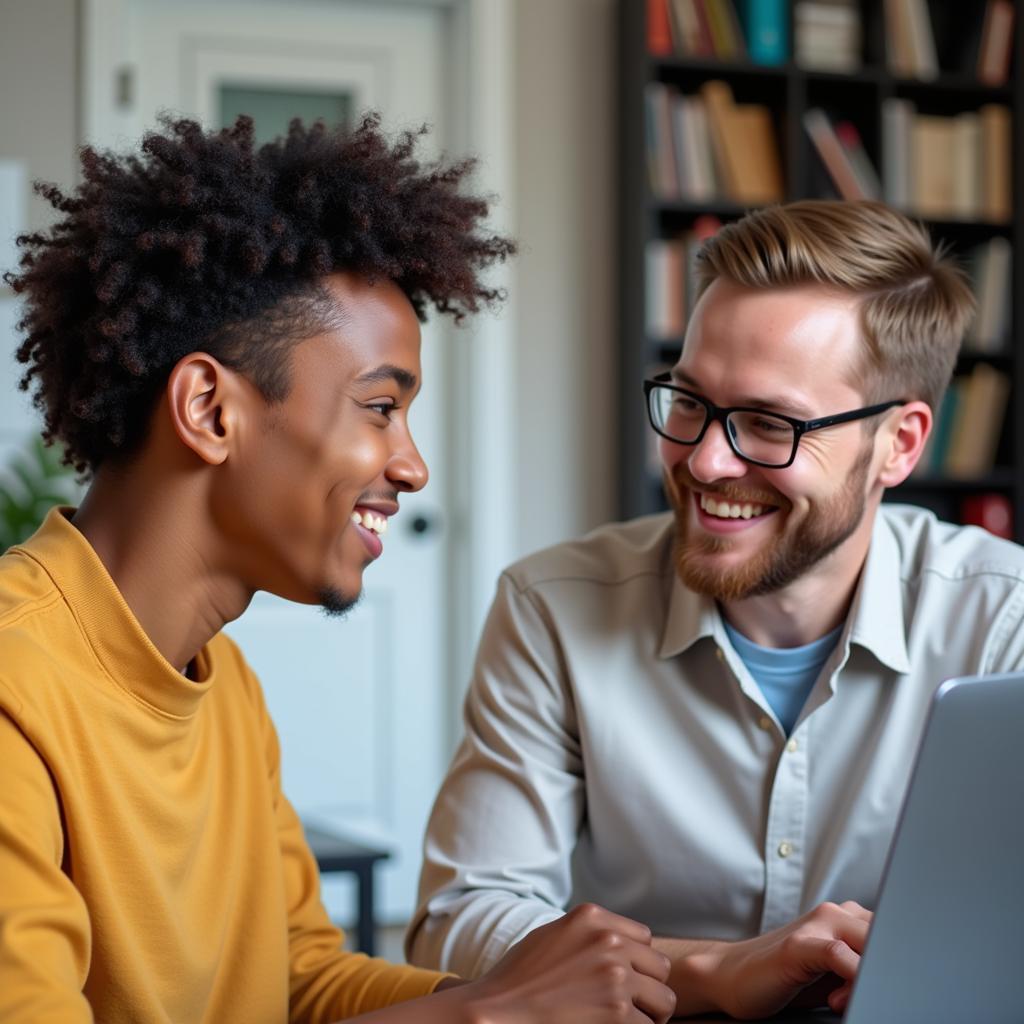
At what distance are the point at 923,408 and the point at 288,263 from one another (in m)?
0.80

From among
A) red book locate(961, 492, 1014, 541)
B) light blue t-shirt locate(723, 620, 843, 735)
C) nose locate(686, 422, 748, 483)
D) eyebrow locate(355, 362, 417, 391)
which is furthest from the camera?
red book locate(961, 492, 1014, 541)

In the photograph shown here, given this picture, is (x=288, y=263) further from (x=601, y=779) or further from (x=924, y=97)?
(x=924, y=97)

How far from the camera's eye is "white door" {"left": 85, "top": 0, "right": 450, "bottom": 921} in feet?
11.5

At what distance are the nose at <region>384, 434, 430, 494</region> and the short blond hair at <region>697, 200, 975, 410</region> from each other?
0.50 m

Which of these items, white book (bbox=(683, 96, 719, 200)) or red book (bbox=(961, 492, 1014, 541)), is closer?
white book (bbox=(683, 96, 719, 200))

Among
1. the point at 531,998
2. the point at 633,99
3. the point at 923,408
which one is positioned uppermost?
the point at 633,99

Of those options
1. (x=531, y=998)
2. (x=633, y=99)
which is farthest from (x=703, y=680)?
(x=633, y=99)

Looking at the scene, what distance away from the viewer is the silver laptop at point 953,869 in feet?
2.54

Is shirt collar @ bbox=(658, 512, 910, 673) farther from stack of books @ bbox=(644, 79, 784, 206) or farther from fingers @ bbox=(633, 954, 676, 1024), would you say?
stack of books @ bbox=(644, 79, 784, 206)

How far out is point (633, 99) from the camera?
11.6 feet

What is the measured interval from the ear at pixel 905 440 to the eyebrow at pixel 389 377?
64 cm

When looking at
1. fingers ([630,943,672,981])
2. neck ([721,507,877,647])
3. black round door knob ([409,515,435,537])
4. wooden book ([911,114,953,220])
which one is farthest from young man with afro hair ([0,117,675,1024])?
wooden book ([911,114,953,220])

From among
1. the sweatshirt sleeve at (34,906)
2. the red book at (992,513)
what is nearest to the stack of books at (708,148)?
the red book at (992,513)

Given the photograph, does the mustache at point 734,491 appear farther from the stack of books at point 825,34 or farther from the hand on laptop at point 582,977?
the stack of books at point 825,34
